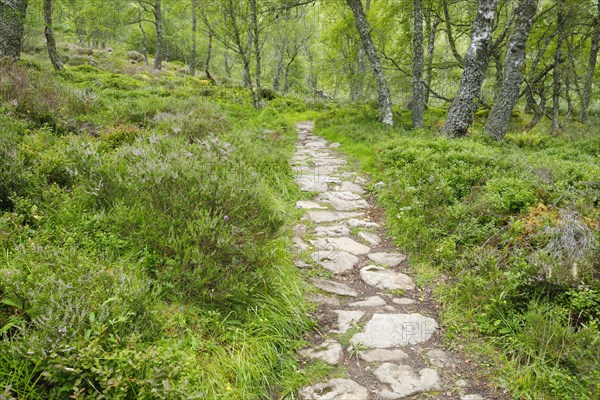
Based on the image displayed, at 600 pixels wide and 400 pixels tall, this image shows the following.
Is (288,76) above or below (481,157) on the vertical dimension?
above

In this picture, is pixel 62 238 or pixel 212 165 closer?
pixel 62 238

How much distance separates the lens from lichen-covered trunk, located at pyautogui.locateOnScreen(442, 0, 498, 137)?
29.0 ft

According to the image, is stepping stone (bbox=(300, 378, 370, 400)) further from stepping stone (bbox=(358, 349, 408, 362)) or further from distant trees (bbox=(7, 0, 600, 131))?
distant trees (bbox=(7, 0, 600, 131))

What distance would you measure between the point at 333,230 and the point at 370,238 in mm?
569

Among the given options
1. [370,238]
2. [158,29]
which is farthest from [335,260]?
[158,29]

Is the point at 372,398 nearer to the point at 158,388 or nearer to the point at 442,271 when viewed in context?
the point at 158,388

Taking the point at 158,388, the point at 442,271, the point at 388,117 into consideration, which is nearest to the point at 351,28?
the point at 388,117

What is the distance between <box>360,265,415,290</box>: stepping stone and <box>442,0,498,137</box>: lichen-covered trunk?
6.31m

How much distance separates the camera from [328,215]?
6094mm

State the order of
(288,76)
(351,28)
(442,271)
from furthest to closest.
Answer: (288,76) < (351,28) < (442,271)

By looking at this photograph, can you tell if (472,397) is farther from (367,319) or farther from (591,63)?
(591,63)

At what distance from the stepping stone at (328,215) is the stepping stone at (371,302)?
1972mm

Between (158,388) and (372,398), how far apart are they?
1.55 metres

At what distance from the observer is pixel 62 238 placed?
3.39 m
